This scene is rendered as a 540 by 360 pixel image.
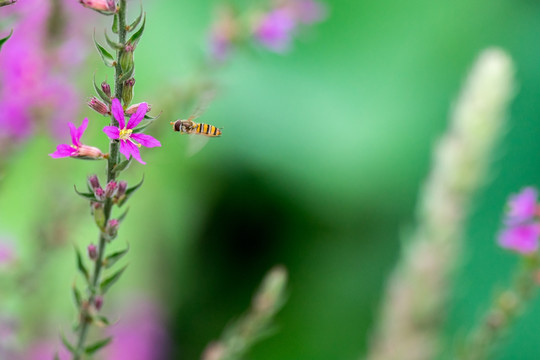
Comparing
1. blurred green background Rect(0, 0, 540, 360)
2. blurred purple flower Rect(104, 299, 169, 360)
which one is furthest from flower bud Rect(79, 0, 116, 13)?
blurred green background Rect(0, 0, 540, 360)

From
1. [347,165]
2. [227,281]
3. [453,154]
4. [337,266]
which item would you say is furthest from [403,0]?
[453,154]

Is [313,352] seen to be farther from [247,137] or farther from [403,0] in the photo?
[403,0]

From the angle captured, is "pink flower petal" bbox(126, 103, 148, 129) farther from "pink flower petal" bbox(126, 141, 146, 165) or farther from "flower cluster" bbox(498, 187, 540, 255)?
"flower cluster" bbox(498, 187, 540, 255)

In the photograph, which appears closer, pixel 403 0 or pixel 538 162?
pixel 538 162

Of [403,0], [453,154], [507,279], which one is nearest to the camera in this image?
[453,154]

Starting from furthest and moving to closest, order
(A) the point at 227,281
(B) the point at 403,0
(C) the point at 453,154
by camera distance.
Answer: (B) the point at 403,0, (A) the point at 227,281, (C) the point at 453,154

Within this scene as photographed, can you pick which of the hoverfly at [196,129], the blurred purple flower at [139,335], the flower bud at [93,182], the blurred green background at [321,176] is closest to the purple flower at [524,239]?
the hoverfly at [196,129]
